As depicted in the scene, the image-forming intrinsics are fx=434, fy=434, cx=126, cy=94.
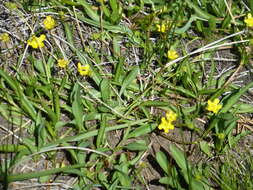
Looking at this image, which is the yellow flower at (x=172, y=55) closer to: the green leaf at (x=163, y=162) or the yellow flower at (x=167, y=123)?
the yellow flower at (x=167, y=123)

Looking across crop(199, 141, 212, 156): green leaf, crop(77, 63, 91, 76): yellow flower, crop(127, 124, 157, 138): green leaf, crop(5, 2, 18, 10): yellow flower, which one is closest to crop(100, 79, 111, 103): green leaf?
crop(77, 63, 91, 76): yellow flower

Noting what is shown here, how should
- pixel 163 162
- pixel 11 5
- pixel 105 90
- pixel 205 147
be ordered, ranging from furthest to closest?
pixel 11 5
pixel 105 90
pixel 205 147
pixel 163 162

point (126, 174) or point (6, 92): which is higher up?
point (6, 92)

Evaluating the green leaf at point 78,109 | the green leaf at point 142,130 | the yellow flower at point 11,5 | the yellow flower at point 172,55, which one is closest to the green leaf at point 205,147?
the green leaf at point 142,130

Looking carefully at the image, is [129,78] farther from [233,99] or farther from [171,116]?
[233,99]

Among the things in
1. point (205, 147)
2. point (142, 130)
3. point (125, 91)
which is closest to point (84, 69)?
point (125, 91)

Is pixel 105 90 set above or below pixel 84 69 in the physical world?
below

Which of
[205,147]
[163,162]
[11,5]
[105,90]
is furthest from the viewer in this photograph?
[11,5]

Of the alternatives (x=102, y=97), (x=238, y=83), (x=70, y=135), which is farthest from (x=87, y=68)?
(x=238, y=83)

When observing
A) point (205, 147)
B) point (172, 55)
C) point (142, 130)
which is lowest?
point (205, 147)

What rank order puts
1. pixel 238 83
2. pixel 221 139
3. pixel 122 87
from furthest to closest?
pixel 238 83
pixel 122 87
pixel 221 139

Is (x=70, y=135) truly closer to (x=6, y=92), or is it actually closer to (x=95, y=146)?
(x=95, y=146)
